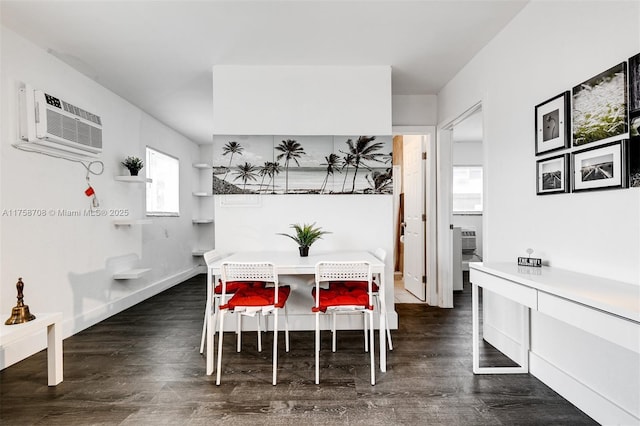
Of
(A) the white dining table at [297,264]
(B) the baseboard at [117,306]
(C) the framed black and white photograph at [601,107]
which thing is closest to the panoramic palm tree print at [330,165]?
(A) the white dining table at [297,264]

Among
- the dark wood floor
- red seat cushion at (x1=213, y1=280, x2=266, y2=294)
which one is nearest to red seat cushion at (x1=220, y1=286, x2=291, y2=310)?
red seat cushion at (x1=213, y1=280, x2=266, y2=294)

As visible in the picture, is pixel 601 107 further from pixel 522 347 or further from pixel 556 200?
pixel 522 347

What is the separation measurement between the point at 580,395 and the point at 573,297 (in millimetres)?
893

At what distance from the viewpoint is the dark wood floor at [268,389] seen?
1.93 metres

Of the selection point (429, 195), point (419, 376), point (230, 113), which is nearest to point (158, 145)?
point (230, 113)

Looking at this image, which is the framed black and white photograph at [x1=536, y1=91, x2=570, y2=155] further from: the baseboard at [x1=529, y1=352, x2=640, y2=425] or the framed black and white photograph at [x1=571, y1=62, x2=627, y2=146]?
the baseboard at [x1=529, y1=352, x2=640, y2=425]

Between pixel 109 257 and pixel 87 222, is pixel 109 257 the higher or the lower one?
the lower one

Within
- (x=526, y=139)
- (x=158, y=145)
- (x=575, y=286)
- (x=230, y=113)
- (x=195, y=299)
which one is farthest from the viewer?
(x=158, y=145)

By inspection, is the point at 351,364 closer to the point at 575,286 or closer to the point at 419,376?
the point at 419,376

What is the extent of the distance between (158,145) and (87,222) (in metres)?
2.02

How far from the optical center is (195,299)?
15.3 ft

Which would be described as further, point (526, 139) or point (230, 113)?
point (230, 113)

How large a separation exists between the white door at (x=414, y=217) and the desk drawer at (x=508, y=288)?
210 cm

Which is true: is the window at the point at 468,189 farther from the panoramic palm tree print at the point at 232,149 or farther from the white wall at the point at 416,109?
the panoramic palm tree print at the point at 232,149
